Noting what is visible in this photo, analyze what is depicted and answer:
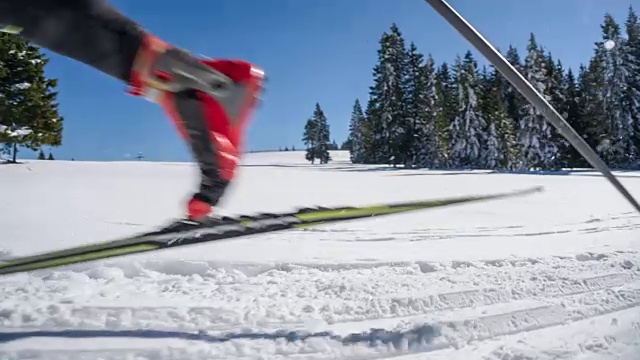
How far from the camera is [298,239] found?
4598 millimetres

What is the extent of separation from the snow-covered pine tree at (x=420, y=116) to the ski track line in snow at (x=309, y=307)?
29.2m

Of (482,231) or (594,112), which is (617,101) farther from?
Answer: (482,231)

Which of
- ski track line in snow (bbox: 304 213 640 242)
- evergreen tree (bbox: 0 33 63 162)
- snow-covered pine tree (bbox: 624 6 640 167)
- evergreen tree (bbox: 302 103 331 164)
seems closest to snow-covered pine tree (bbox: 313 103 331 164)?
evergreen tree (bbox: 302 103 331 164)

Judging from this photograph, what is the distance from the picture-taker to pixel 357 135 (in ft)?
167

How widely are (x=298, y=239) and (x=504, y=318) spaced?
8.68 feet

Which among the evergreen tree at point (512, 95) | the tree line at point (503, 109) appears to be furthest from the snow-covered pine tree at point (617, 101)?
the evergreen tree at point (512, 95)

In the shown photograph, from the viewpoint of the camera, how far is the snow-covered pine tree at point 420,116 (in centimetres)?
3183

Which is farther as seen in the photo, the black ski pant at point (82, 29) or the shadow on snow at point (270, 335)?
the shadow on snow at point (270, 335)

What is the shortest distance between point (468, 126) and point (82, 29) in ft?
109

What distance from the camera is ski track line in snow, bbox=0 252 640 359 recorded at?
2082mm

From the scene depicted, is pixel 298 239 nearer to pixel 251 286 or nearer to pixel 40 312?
pixel 251 286

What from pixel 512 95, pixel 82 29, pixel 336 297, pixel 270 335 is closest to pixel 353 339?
pixel 270 335

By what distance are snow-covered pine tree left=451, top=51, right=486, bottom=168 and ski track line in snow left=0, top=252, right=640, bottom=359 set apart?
30.2m

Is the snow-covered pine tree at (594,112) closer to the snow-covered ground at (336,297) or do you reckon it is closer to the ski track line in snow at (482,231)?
the ski track line in snow at (482,231)
